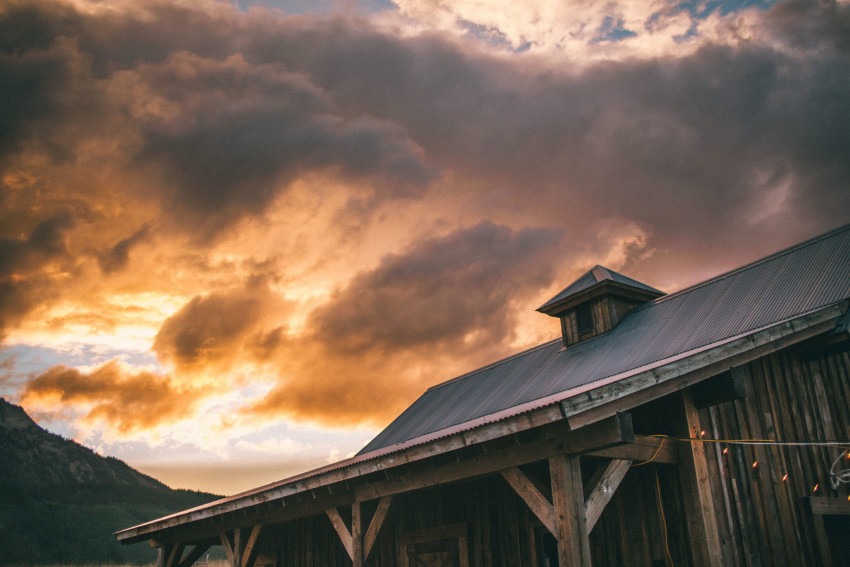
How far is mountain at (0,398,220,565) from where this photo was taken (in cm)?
4456

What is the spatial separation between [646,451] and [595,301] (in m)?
7.08

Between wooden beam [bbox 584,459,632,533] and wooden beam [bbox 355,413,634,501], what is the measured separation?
21.8 inches

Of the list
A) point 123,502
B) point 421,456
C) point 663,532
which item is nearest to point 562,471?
point 421,456

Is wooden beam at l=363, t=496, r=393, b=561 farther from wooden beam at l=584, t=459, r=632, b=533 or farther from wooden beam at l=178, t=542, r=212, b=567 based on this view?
wooden beam at l=178, t=542, r=212, b=567

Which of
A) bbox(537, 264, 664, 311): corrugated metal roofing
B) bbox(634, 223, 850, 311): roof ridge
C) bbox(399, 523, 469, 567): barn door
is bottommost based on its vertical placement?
bbox(399, 523, 469, 567): barn door

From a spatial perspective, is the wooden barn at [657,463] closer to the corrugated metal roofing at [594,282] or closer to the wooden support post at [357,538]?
the wooden support post at [357,538]

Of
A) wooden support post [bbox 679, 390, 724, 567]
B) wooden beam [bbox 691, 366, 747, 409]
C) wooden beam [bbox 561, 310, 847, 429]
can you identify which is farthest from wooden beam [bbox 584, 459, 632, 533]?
wooden beam [bbox 691, 366, 747, 409]

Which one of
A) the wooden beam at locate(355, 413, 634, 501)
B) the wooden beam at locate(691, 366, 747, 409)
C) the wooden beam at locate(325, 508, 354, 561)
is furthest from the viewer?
the wooden beam at locate(325, 508, 354, 561)

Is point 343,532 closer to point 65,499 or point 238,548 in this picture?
point 238,548

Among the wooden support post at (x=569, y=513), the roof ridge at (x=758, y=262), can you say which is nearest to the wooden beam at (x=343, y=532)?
the wooden support post at (x=569, y=513)

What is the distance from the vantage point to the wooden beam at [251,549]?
1256 cm

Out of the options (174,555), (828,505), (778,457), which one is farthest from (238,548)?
(828,505)

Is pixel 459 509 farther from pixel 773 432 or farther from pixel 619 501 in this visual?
pixel 773 432

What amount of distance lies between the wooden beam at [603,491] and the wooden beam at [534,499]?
0.37m
